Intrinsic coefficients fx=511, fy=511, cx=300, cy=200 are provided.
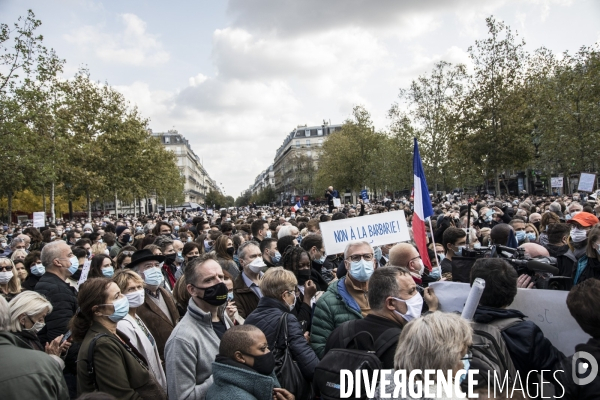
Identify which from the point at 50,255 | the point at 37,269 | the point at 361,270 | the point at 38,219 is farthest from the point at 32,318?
the point at 38,219

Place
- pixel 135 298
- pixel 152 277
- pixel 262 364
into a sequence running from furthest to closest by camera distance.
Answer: pixel 152 277 → pixel 135 298 → pixel 262 364

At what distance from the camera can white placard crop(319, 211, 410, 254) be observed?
21.6 feet

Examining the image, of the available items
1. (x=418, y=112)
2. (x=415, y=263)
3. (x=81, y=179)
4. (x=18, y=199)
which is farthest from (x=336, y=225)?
(x=18, y=199)

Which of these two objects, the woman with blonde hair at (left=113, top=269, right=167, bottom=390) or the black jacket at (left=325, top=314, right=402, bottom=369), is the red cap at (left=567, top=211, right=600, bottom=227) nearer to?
the black jacket at (left=325, top=314, right=402, bottom=369)

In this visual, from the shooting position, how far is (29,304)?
164 inches

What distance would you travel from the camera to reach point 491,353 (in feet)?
9.11

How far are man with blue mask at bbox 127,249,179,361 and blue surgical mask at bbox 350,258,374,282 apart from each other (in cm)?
174

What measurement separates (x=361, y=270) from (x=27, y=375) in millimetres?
2600

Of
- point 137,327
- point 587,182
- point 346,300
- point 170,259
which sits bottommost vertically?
point 137,327

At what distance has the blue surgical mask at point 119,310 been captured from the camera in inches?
145

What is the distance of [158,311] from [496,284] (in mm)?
2971

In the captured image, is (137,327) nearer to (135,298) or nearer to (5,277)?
(135,298)

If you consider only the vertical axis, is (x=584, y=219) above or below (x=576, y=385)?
above

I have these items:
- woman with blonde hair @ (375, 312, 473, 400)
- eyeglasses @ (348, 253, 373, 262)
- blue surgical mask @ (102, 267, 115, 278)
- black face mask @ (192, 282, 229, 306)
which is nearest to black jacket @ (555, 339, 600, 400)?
woman with blonde hair @ (375, 312, 473, 400)
